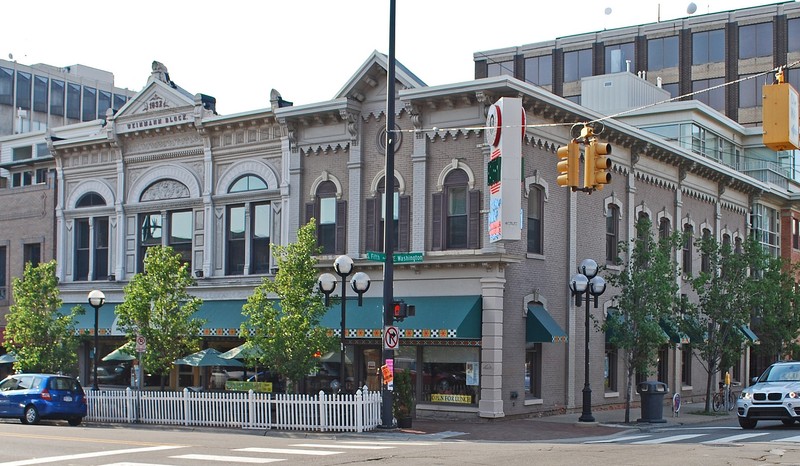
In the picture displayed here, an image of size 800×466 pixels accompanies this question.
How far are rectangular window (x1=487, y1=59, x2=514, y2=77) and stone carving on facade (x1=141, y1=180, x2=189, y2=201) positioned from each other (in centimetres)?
3736

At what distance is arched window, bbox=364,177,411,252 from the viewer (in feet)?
98.0

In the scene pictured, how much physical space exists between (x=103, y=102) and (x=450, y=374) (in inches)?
2134

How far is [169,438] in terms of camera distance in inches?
866

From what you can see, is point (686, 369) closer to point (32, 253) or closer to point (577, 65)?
point (32, 253)

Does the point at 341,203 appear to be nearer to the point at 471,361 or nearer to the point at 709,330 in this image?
the point at 471,361

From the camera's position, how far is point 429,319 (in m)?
28.0

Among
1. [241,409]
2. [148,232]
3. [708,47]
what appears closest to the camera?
[241,409]

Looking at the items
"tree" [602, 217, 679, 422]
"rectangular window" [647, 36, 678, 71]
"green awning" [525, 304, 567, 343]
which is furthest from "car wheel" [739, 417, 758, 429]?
"rectangular window" [647, 36, 678, 71]

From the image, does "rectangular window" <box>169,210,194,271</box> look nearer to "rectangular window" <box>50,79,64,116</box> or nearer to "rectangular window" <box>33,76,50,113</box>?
"rectangular window" <box>33,76,50,113</box>

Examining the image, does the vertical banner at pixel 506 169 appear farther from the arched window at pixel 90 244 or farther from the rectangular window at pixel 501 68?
the rectangular window at pixel 501 68

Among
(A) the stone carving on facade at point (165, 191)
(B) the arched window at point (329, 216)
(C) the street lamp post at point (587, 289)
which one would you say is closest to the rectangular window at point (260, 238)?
(B) the arched window at point (329, 216)

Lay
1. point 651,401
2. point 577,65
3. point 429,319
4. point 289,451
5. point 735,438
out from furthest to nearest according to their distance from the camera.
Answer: point 577,65
point 651,401
point 429,319
point 735,438
point 289,451

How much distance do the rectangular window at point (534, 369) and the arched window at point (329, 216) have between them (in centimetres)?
633

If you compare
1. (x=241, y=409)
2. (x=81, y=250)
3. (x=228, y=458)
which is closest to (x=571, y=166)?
(x=228, y=458)
